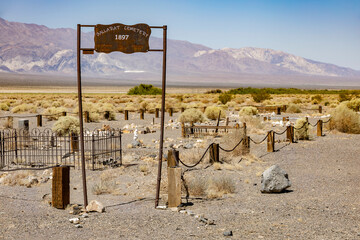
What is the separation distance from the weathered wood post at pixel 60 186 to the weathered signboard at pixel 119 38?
213cm

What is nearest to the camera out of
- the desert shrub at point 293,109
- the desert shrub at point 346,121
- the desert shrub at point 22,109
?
the desert shrub at point 346,121

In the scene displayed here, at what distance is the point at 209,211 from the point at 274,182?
2.04m

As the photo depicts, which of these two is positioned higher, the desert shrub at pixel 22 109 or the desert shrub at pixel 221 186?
the desert shrub at pixel 221 186

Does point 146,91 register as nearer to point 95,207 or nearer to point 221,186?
point 221,186

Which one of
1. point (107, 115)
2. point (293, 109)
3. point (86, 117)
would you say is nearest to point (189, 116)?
point (86, 117)

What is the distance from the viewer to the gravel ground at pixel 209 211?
6246mm

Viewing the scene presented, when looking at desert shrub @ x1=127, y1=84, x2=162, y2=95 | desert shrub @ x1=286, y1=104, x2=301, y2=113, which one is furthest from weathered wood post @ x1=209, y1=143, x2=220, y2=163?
desert shrub @ x1=127, y1=84, x2=162, y2=95

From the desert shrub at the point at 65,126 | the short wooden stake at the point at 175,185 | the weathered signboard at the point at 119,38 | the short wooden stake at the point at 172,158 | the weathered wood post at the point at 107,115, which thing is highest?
the weathered signboard at the point at 119,38

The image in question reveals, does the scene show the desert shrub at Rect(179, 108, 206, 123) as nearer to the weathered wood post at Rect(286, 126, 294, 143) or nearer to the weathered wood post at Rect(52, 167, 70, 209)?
the weathered wood post at Rect(286, 126, 294, 143)

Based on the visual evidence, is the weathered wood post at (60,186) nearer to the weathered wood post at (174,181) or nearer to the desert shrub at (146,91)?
the weathered wood post at (174,181)

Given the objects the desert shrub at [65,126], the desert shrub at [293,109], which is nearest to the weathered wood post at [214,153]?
the desert shrub at [65,126]

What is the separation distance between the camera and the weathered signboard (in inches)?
295

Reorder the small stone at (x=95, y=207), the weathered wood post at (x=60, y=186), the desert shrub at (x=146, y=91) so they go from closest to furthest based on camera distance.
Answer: the small stone at (x=95, y=207) → the weathered wood post at (x=60, y=186) → the desert shrub at (x=146, y=91)

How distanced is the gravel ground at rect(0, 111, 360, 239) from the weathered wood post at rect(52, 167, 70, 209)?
0.23 m
